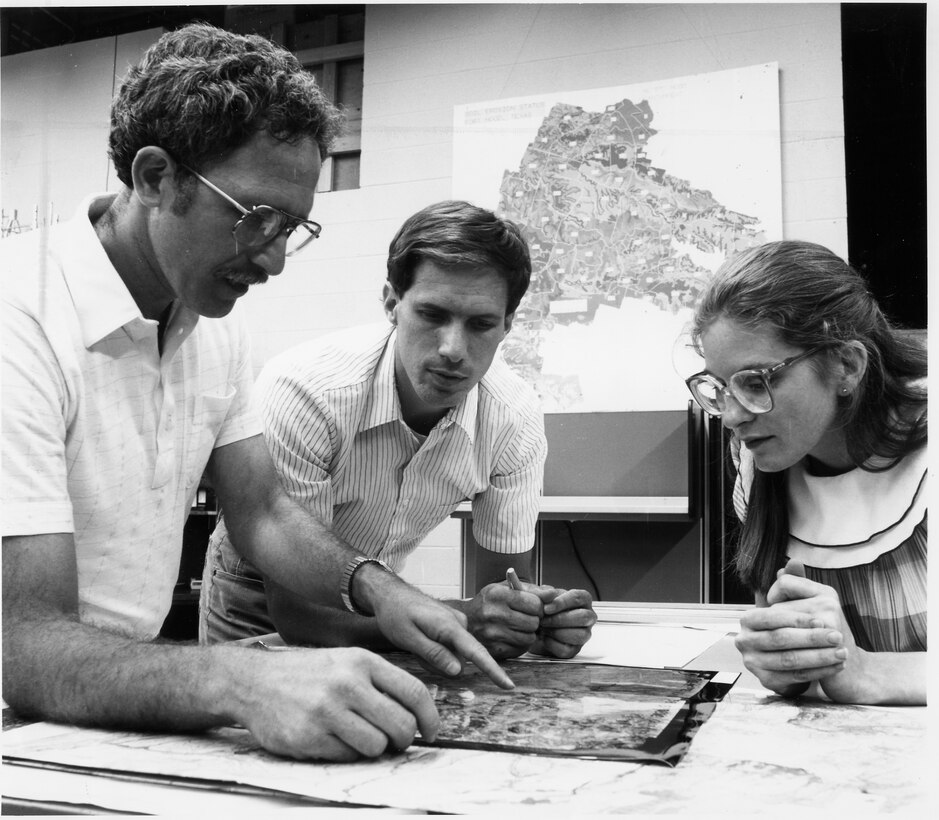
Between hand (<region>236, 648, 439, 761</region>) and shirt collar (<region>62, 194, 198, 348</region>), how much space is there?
0.47 metres

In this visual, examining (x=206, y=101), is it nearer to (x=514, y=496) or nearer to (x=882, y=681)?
(x=514, y=496)

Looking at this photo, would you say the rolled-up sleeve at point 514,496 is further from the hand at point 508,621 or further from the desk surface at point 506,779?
the desk surface at point 506,779

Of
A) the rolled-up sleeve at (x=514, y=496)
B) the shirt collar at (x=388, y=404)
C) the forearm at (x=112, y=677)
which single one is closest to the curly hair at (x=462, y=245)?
the shirt collar at (x=388, y=404)

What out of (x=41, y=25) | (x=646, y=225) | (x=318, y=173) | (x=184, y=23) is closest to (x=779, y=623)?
(x=318, y=173)

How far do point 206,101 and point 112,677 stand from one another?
0.65 meters

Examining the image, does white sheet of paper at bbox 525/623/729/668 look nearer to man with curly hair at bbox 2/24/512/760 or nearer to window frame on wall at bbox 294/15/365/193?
man with curly hair at bbox 2/24/512/760

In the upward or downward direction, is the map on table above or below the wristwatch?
below


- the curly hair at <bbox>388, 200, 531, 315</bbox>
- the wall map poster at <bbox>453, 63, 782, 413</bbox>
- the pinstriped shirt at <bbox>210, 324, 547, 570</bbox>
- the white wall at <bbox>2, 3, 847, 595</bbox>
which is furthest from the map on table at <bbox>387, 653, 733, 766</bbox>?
the wall map poster at <bbox>453, 63, 782, 413</bbox>

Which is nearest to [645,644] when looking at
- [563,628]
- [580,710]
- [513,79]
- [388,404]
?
[563,628]

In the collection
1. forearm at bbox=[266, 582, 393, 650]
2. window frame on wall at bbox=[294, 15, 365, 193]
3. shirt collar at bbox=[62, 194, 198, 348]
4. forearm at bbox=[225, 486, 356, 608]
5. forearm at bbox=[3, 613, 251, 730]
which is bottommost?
forearm at bbox=[266, 582, 393, 650]

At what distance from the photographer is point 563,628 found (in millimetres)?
1092

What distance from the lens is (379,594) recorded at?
3.43 ft

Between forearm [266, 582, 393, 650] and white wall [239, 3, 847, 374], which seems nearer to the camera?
forearm [266, 582, 393, 650]

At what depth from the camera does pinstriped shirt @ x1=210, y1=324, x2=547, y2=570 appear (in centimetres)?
134
